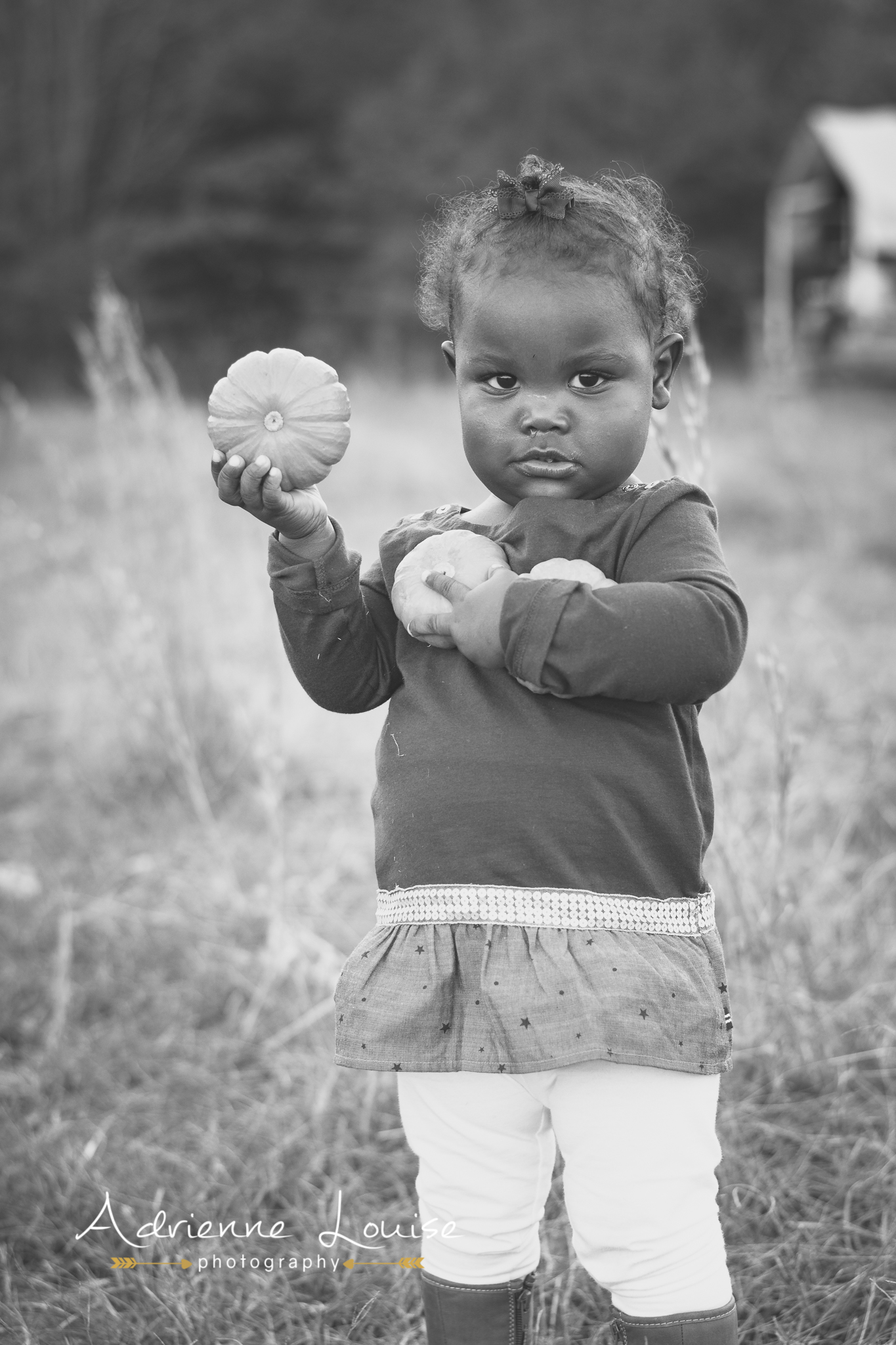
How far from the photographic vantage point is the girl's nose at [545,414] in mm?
1316

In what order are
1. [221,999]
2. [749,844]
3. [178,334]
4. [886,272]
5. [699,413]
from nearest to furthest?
[699,413]
[749,844]
[221,999]
[886,272]
[178,334]

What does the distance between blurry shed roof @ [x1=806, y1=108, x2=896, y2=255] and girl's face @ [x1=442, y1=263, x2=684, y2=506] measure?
1665cm

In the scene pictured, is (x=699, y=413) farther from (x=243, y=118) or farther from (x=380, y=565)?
(x=243, y=118)

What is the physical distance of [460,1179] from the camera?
1399mm

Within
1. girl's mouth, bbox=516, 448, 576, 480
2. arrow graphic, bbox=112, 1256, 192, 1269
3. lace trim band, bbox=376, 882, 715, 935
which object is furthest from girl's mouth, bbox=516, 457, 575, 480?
arrow graphic, bbox=112, 1256, 192, 1269

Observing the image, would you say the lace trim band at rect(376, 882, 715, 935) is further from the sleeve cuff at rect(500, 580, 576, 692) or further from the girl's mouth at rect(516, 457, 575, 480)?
the girl's mouth at rect(516, 457, 575, 480)

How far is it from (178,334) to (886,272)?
1033cm

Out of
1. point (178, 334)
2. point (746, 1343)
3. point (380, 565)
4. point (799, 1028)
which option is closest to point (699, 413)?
point (380, 565)

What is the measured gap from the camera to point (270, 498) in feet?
4.43

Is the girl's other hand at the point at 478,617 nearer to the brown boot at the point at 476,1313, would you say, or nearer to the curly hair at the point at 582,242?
the curly hair at the point at 582,242

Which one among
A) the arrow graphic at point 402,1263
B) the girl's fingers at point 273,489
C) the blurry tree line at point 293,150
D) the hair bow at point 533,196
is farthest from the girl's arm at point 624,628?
the blurry tree line at point 293,150

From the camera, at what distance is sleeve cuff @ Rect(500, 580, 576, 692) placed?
1229mm

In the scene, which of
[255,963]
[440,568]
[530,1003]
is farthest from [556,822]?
[255,963]

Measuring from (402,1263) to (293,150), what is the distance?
63.4ft
